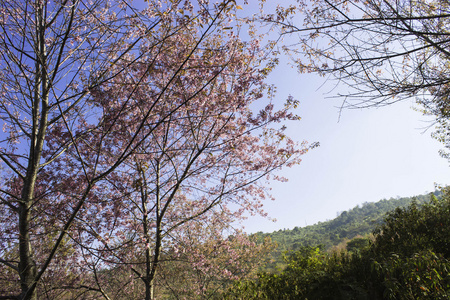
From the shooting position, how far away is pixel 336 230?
62000mm

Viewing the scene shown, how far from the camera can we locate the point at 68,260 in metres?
5.52

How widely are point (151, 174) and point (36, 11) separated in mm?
3649

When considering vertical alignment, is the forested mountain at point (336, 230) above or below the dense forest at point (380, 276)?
below

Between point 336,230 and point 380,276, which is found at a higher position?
point 380,276

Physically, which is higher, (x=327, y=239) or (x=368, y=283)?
(x=368, y=283)

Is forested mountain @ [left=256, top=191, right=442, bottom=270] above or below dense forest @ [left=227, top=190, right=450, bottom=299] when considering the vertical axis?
below

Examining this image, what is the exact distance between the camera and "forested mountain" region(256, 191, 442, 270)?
4822 centimetres

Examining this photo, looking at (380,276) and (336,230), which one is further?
(336,230)

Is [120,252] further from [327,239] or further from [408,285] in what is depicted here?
[327,239]

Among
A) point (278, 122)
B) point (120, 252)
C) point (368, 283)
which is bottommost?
point (368, 283)

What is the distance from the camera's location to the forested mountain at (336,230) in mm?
Result: 48219

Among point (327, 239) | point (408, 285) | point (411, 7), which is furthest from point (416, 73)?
point (327, 239)

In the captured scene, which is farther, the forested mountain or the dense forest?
the forested mountain

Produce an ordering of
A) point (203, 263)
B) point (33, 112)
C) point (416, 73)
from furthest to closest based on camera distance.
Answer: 1. point (203, 263)
2. point (416, 73)
3. point (33, 112)
